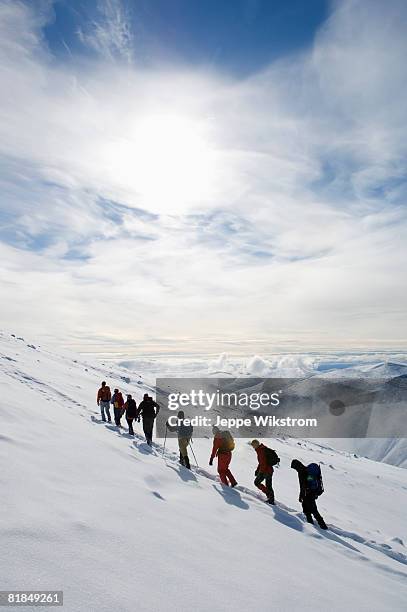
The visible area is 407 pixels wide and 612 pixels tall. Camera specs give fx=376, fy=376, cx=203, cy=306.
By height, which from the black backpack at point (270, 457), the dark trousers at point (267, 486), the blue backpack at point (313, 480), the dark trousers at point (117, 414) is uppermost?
the dark trousers at point (117, 414)

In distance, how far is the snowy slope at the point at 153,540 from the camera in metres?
4.68

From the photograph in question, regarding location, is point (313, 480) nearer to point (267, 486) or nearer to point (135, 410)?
point (267, 486)

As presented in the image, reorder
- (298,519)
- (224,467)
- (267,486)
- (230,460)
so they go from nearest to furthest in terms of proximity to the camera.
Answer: (298,519), (267,486), (224,467), (230,460)

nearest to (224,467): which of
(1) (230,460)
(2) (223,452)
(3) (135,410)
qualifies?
(2) (223,452)

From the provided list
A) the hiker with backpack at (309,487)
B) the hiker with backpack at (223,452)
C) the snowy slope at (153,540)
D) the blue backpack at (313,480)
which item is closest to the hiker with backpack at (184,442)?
the snowy slope at (153,540)

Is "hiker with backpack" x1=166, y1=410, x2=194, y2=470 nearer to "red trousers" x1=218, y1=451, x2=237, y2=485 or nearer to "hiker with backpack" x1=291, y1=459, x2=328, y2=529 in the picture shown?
"red trousers" x1=218, y1=451, x2=237, y2=485

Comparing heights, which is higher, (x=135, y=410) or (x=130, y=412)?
(x=135, y=410)

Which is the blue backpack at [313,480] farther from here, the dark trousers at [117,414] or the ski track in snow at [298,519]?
the dark trousers at [117,414]

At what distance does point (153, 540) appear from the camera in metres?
6.32

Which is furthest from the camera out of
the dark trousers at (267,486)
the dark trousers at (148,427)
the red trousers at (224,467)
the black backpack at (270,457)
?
the dark trousers at (148,427)

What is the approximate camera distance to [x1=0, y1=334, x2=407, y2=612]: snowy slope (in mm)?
4676

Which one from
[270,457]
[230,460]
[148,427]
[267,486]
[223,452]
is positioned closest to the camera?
[267,486]

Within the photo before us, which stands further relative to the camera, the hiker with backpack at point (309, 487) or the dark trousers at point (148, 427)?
the dark trousers at point (148, 427)

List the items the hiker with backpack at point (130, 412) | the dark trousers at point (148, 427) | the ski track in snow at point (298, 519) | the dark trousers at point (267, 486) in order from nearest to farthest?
the ski track in snow at point (298, 519) < the dark trousers at point (267, 486) < the dark trousers at point (148, 427) < the hiker with backpack at point (130, 412)
